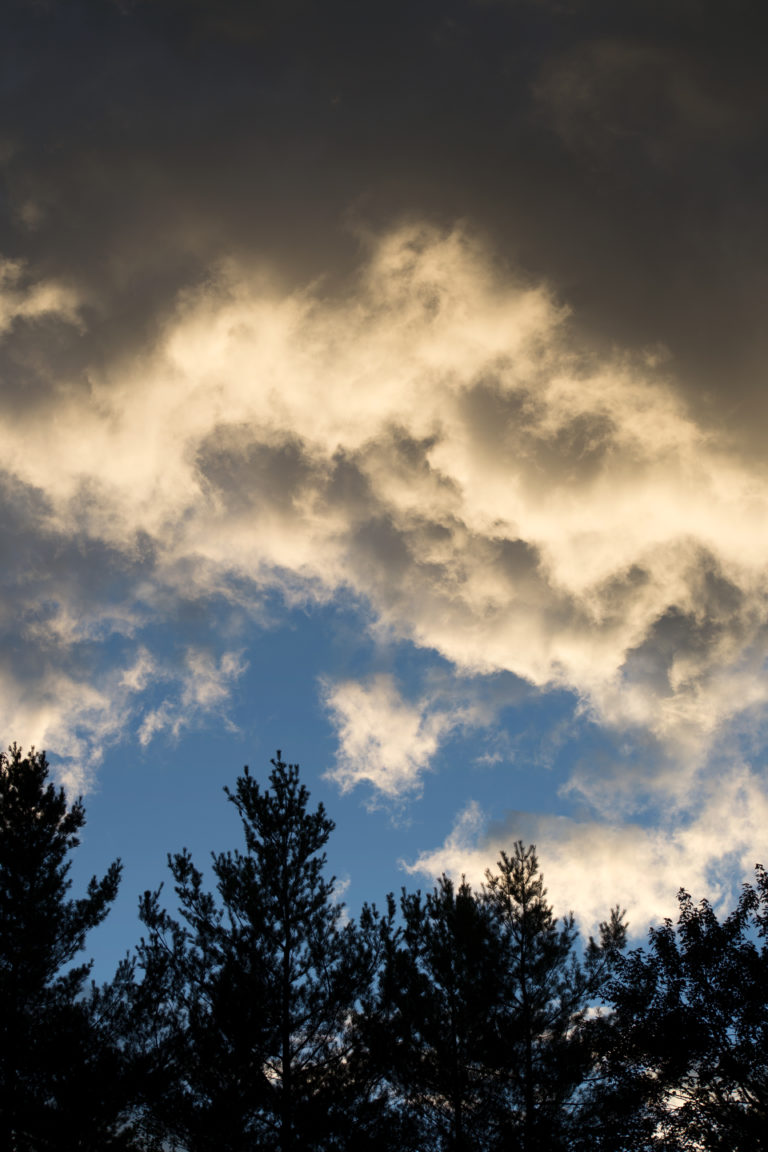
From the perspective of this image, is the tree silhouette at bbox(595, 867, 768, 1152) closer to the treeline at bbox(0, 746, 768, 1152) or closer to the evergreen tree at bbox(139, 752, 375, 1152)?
the treeline at bbox(0, 746, 768, 1152)

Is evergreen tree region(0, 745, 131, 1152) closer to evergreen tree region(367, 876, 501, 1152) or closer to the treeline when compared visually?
the treeline

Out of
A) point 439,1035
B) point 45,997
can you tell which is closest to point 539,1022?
point 439,1035

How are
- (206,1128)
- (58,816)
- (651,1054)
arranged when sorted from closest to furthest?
(206,1128), (651,1054), (58,816)

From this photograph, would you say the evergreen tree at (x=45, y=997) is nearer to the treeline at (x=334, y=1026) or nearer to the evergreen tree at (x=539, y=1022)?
the treeline at (x=334, y=1026)

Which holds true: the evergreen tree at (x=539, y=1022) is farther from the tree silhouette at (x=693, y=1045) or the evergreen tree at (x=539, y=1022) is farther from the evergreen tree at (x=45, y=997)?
the evergreen tree at (x=45, y=997)

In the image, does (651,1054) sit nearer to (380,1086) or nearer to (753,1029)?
(753,1029)

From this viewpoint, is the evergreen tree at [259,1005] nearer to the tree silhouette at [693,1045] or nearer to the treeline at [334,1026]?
the treeline at [334,1026]

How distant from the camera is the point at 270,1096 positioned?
39.2ft

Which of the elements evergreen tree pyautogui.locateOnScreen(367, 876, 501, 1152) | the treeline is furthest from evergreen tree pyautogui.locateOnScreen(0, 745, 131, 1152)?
evergreen tree pyautogui.locateOnScreen(367, 876, 501, 1152)

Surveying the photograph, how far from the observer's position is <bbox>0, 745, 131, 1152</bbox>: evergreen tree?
11336mm

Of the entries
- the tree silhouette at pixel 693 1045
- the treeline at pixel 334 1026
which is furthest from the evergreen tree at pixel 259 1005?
the tree silhouette at pixel 693 1045

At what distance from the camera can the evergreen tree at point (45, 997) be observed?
37.2 feet

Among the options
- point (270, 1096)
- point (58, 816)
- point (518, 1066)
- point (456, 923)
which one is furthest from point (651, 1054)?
point (58, 816)

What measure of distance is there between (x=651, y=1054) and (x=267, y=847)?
8.87 metres
